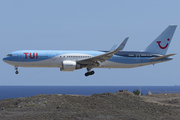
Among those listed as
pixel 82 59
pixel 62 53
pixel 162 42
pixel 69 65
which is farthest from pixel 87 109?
pixel 162 42

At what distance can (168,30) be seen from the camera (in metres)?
53.8

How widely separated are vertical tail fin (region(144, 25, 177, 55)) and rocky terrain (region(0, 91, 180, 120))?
405 inches

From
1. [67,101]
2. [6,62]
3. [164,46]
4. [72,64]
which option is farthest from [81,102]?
[164,46]

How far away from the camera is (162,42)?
5316 centimetres

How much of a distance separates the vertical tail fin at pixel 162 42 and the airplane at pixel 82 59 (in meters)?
1.32

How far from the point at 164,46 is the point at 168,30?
374 centimetres

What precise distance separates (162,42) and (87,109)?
23479 millimetres

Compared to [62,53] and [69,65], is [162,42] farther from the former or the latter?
[62,53]

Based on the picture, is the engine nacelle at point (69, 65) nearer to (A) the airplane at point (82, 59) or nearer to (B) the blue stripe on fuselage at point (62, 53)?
(A) the airplane at point (82, 59)

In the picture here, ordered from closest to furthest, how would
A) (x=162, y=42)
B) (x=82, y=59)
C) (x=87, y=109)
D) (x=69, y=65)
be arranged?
1. (x=87, y=109)
2. (x=69, y=65)
3. (x=82, y=59)
4. (x=162, y=42)

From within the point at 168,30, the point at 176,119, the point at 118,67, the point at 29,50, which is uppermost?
the point at 168,30

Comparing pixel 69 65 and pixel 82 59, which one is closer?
pixel 69 65

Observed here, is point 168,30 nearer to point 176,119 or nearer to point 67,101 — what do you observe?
point 176,119

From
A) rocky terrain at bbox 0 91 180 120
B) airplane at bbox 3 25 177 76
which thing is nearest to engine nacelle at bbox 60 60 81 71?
airplane at bbox 3 25 177 76
